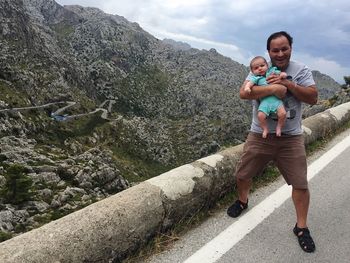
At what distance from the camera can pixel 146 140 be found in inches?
6329

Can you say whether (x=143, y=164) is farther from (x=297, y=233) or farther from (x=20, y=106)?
(x=297, y=233)

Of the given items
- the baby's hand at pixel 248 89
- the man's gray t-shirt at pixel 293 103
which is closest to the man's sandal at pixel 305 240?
the man's gray t-shirt at pixel 293 103

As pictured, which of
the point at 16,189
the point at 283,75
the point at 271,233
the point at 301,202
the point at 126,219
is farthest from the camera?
the point at 16,189

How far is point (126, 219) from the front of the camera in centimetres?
451

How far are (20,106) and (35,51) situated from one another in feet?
199

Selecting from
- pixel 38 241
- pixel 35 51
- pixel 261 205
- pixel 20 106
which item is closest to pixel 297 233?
pixel 261 205

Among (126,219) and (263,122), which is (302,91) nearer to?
(263,122)

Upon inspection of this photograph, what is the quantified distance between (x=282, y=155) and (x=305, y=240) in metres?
1.06

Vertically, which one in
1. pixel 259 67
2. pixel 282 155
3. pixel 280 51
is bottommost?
pixel 282 155

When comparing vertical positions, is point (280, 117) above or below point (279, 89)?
below

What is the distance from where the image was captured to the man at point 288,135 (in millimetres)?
4766

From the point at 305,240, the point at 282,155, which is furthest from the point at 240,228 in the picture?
the point at 282,155

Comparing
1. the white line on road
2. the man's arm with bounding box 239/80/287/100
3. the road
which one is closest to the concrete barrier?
the road

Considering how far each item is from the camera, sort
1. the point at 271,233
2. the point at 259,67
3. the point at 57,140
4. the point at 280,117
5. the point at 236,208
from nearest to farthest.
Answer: the point at 280,117 < the point at 259,67 < the point at 271,233 < the point at 236,208 < the point at 57,140
